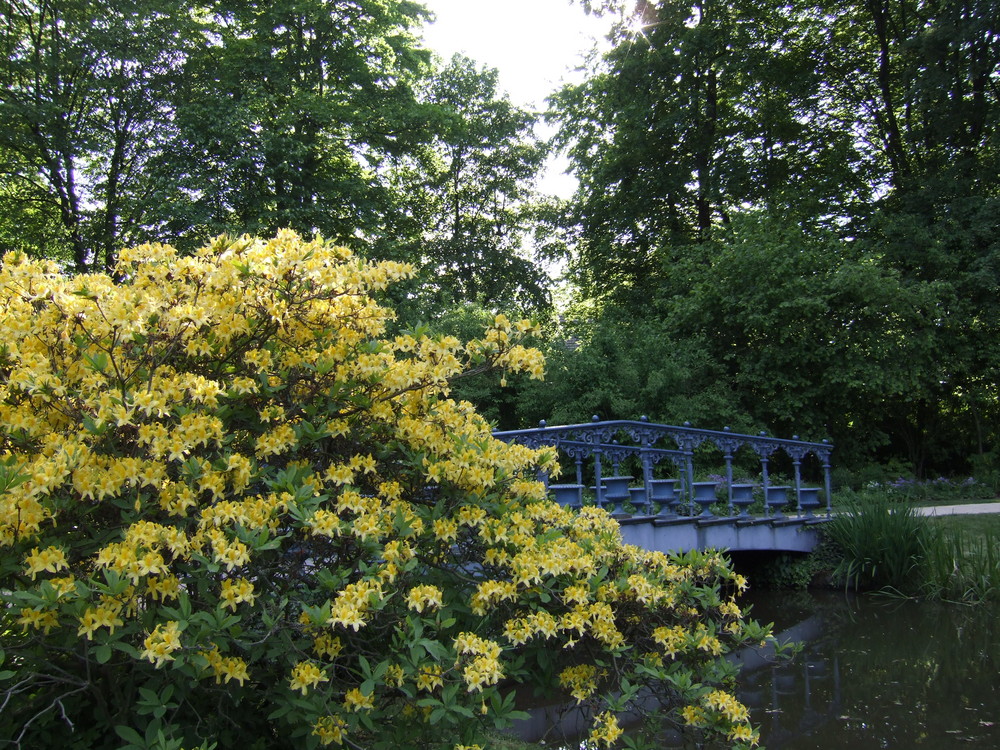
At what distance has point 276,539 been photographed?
226 cm

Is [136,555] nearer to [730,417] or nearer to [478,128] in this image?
[730,417]

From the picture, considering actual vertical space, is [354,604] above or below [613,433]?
below

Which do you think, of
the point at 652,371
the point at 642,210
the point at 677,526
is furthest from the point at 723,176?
the point at 677,526

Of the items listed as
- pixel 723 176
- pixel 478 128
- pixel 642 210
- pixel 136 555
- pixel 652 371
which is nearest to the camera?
pixel 136 555

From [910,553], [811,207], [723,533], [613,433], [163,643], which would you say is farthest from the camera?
[811,207]

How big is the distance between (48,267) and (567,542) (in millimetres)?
2099

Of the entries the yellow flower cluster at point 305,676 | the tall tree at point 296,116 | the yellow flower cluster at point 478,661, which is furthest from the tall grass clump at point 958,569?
the tall tree at point 296,116

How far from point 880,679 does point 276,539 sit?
6.69 m

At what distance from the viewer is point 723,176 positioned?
18.4 meters

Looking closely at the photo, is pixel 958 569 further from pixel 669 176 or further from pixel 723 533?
pixel 669 176

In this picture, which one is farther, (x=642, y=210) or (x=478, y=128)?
(x=478, y=128)

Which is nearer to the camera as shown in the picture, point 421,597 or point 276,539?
point 276,539

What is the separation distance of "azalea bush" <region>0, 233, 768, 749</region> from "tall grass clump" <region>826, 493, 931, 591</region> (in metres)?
7.51

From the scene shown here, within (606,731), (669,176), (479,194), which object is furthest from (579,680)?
(479,194)
